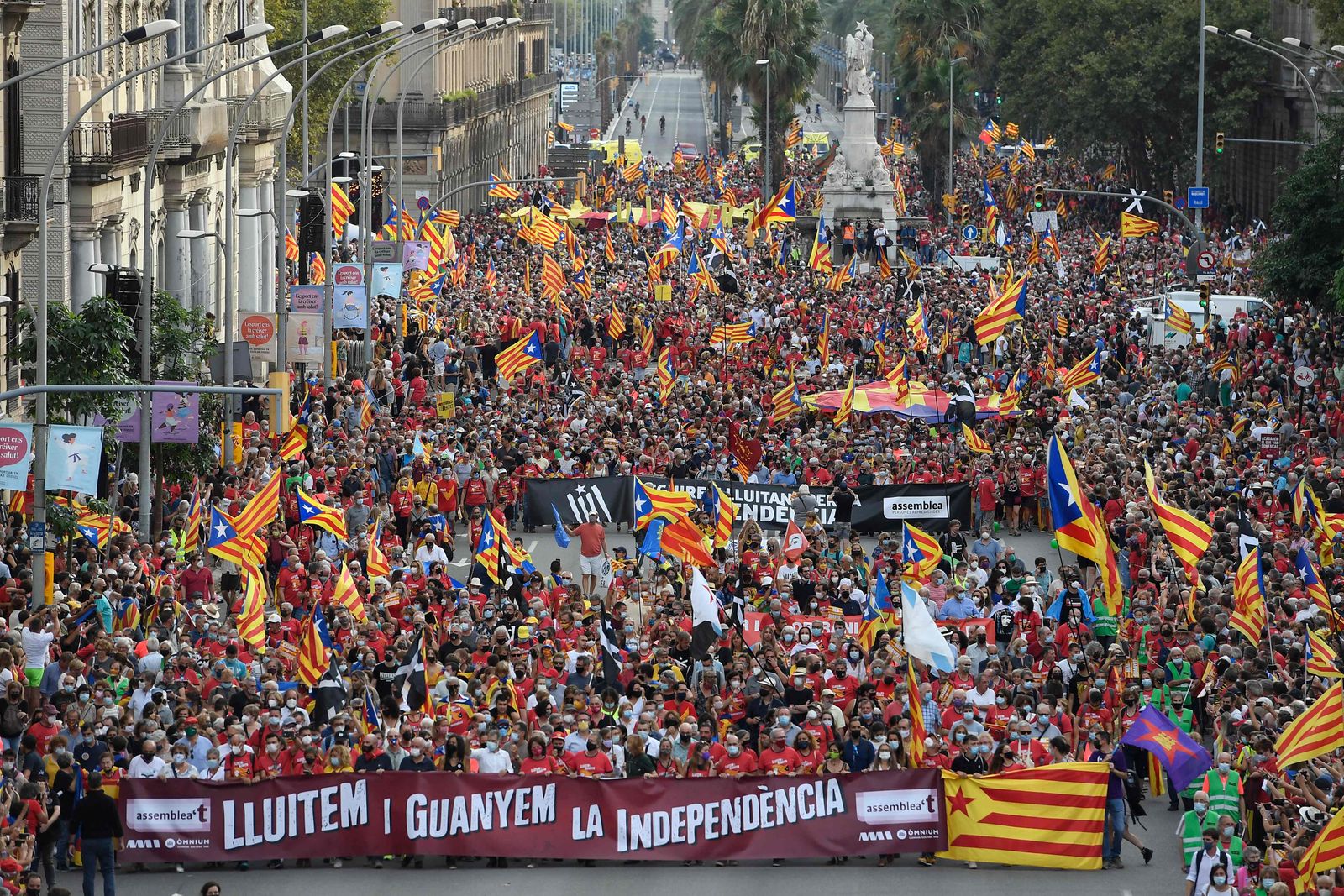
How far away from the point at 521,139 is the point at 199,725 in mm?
99487

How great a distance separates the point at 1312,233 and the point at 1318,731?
29.6 metres

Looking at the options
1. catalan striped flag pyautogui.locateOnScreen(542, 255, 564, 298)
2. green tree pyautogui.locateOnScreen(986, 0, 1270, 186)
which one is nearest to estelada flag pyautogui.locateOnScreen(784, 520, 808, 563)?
catalan striped flag pyautogui.locateOnScreen(542, 255, 564, 298)

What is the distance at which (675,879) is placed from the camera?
1978cm

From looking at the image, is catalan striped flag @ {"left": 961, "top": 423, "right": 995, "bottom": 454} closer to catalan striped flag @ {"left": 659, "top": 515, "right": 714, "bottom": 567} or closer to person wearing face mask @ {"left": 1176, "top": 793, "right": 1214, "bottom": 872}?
catalan striped flag @ {"left": 659, "top": 515, "right": 714, "bottom": 567}

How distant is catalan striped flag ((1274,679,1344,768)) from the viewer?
18828 millimetres

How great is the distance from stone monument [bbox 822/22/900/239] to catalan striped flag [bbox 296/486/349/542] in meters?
51.9

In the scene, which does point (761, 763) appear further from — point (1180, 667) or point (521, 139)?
point (521, 139)

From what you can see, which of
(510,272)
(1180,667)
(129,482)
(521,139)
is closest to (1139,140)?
(510,272)

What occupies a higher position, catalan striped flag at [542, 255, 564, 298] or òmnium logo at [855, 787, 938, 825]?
catalan striped flag at [542, 255, 564, 298]

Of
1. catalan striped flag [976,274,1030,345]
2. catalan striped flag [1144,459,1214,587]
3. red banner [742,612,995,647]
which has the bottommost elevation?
red banner [742,612,995,647]

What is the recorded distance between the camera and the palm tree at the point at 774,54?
91.9 meters

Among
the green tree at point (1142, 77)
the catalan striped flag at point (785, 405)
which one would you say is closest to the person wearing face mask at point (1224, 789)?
the catalan striped flag at point (785, 405)

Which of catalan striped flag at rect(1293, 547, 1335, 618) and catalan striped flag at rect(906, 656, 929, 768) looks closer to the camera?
catalan striped flag at rect(906, 656, 929, 768)

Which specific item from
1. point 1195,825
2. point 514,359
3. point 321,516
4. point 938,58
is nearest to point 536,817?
point 1195,825
